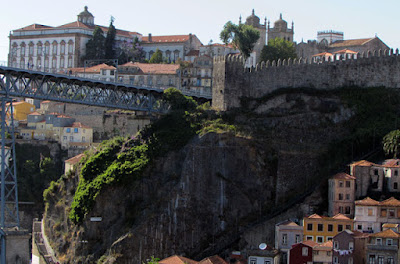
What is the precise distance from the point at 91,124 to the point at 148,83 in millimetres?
8157

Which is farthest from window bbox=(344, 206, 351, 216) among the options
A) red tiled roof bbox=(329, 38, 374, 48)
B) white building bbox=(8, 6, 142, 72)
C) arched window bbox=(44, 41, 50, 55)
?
arched window bbox=(44, 41, 50, 55)

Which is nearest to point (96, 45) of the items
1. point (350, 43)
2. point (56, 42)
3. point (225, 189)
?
point (56, 42)

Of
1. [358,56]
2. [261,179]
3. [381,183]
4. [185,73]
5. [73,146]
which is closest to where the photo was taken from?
[381,183]

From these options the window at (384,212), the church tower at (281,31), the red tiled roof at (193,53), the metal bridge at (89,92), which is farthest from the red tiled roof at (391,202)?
the red tiled roof at (193,53)

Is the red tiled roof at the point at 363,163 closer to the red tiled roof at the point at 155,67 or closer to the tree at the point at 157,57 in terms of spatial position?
the red tiled roof at the point at 155,67

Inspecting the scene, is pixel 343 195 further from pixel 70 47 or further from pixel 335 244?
pixel 70 47

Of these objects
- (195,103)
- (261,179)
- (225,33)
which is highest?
(225,33)

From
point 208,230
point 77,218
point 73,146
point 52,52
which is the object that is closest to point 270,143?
point 208,230

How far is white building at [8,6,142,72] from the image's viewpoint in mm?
113125

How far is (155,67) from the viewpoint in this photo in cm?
10200

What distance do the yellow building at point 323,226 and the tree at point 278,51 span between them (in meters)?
35.3

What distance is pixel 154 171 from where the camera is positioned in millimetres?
71000

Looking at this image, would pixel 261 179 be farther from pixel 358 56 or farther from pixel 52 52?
pixel 52 52

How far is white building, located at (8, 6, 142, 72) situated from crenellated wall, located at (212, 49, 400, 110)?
39.3 m
